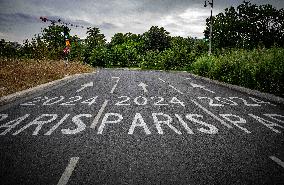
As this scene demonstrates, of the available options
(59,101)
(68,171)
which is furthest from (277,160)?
(59,101)

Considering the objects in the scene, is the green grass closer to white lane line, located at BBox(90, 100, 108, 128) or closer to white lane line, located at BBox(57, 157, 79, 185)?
white lane line, located at BBox(90, 100, 108, 128)

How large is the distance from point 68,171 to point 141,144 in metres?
1.86

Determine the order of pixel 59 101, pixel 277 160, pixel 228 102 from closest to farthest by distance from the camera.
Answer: pixel 277 160 < pixel 59 101 < pixel 228 102

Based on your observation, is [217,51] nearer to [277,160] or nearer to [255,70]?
[255,70]

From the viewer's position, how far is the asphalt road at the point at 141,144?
464 cm

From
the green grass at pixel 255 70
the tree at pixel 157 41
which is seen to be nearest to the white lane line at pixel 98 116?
the green grass at pixel 255 70

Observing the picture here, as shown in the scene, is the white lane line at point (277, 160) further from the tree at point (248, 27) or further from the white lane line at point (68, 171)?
the tree at point (248, 27)

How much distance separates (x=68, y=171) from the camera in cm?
477

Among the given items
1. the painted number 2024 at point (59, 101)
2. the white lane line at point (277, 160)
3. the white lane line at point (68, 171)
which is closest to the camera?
the white lane line at point (68, 171)

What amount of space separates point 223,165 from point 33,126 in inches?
193

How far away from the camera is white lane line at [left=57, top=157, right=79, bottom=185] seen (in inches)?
172

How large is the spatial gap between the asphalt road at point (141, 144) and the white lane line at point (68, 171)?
0.02 metres

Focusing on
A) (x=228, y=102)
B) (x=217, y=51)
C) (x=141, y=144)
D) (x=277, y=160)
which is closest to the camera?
(x=277, y=160)

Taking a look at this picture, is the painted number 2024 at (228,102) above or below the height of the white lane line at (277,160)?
below
